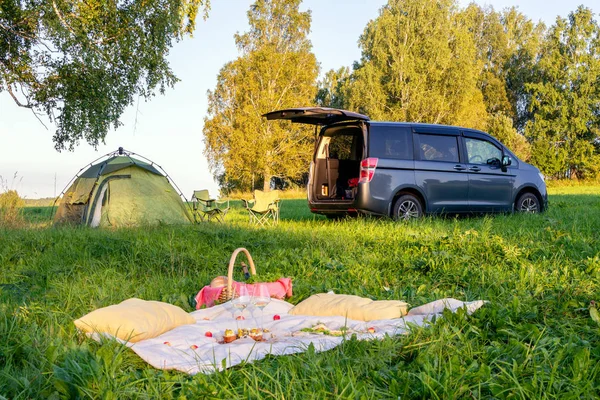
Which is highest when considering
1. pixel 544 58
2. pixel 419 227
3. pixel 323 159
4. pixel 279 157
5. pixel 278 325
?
pixel 544 58

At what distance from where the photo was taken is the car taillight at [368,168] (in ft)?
29.4

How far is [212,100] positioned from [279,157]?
6089 millimetres

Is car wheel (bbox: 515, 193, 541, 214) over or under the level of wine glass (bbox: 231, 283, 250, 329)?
over

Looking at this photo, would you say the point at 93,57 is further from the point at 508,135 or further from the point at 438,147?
the point at 508,135

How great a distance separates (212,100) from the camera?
33.5 meters

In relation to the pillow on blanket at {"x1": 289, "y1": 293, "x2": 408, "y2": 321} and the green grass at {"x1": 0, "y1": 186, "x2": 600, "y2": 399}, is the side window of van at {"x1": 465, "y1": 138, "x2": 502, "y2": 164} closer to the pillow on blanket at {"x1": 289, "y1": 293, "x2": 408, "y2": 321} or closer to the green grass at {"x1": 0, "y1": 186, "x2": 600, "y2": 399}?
the green grass at {"x1": 0, "y1": 186, "x2": 600, "y2": 399}

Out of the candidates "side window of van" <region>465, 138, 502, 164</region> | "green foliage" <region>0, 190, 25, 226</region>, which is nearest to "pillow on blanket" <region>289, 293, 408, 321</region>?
"side window of van" <region>465, 138, 502, 164</region>

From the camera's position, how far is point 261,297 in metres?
4.20

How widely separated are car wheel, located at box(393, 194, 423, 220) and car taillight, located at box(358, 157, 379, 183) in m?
0.76

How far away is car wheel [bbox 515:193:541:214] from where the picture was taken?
11.0 metres

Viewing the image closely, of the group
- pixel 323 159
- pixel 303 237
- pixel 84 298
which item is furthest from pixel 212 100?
pixel 84 298

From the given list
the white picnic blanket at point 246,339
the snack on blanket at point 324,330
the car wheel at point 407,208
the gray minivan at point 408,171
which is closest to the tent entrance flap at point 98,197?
the gray minivan at point 408,171

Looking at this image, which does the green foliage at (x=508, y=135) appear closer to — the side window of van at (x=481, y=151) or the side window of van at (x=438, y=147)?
the side window of van at (x=481, y=151)

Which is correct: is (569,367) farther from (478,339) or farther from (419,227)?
(419,227)
